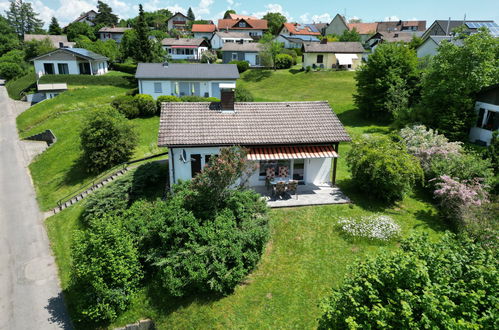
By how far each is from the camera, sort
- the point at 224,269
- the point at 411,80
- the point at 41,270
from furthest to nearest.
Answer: the point at 411,80 < the point at 41,270 < the point at 224,269

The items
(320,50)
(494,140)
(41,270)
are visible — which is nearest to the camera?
(41,270)

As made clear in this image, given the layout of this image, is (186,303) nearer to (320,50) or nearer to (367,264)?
(367,264)

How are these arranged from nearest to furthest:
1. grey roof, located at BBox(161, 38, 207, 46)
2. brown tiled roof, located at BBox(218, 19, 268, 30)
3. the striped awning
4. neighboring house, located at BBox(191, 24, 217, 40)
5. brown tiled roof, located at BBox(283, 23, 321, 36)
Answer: the striped awning, grey roof, located at BBox(161, 38, 207, 46), brown tiled roof, located at BBox(283, 23, 321, 36), neighboring house, located at BBox(191, 24, 217, 40), brown tiled roof, located at BBox(218, 19, 268, 30)

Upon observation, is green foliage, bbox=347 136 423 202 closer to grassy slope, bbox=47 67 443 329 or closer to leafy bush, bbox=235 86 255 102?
grassy slope, bbox=47 67 443 329

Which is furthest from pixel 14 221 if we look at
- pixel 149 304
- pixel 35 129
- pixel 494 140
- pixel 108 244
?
pixel 494 140

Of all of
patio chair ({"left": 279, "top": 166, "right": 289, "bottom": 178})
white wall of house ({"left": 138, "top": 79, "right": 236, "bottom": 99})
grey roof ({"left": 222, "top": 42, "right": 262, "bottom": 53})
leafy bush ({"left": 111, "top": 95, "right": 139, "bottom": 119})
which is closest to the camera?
patio chair ({"left": 279, "top": 166, "right": 289, "bottom": 178})

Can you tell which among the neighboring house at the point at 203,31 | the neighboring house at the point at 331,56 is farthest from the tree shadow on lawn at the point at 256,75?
the neighboring house at the point at 203,31

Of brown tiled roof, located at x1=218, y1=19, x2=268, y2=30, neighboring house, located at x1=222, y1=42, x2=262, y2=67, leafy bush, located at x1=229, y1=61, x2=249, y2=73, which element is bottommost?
leafy bush, located at x1=229, y1=61, x2=249, y2=73

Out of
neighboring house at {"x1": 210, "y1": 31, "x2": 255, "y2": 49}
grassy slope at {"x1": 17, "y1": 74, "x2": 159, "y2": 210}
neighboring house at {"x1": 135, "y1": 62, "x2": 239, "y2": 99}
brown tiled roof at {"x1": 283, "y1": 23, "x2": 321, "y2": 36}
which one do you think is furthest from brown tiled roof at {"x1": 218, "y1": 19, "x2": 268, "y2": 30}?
neighboring house at {"x1": 135, "y1": 62, "x2": 239, "y2": 99}
